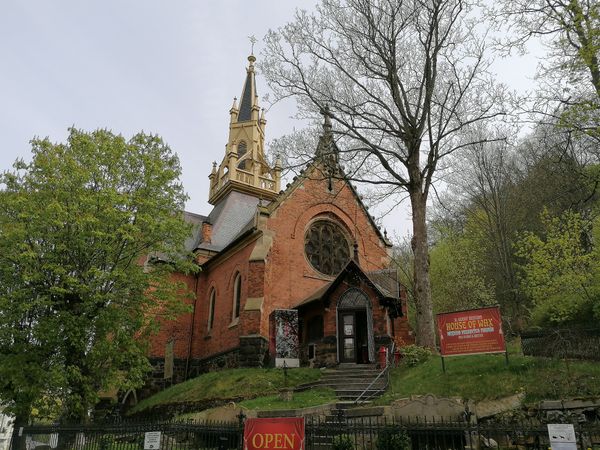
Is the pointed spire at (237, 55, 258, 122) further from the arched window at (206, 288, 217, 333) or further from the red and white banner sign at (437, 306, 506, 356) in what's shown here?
the red and white banner sign at (437, 306, 506, 356)

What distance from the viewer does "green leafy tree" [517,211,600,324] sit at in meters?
17.4

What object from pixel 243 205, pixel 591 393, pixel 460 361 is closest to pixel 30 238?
pixel 460 361

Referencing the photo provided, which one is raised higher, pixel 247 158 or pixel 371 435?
pixel 247 158

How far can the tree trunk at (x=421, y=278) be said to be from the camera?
16094 millimetres

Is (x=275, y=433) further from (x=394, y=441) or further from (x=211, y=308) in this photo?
(x=211, y=308)

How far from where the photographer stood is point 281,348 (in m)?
20.9

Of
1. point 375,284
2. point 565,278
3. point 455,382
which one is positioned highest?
point 375,284

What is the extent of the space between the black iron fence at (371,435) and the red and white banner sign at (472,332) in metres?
3.25

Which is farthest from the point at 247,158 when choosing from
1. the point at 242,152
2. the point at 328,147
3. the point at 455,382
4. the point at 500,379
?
the point at 500,379

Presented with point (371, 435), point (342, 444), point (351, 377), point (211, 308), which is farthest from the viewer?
point (211, 308)

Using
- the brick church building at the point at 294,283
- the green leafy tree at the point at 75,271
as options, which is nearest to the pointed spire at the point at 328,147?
the brick church building at the point at 294,283

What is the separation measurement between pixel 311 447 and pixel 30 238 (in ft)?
35.6

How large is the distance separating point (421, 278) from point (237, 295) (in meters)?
11.0

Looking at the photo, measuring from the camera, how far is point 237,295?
2462cm
